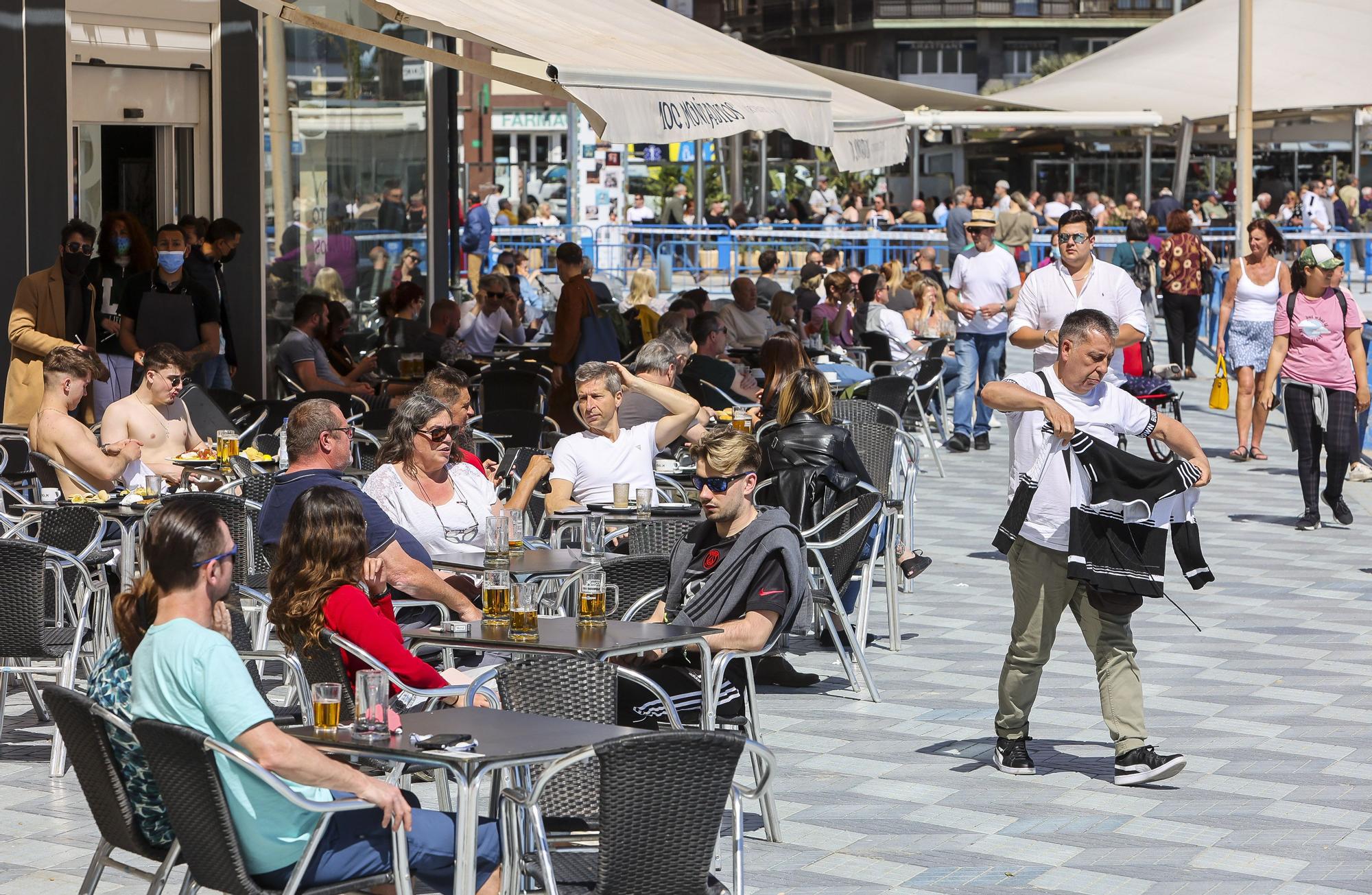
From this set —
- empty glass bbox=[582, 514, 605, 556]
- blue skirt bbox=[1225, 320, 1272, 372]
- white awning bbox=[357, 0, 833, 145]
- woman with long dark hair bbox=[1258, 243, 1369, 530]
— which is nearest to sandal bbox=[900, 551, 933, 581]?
white awning bbox=[357, 0, 833, 145]

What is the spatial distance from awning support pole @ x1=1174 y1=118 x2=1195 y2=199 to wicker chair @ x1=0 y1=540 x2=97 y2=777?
20665 millimetres

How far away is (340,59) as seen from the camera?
15.9 metres

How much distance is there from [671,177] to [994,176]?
493 inches

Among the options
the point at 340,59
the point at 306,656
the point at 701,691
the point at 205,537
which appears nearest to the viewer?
the point at 205,537

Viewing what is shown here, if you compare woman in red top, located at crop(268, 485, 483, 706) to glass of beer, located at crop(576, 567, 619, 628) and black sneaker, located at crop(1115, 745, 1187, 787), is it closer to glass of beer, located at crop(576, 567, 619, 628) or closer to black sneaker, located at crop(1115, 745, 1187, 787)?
glass of beer, located at crop(576, 567, 619, 628)

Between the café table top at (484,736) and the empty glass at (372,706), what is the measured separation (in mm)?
29

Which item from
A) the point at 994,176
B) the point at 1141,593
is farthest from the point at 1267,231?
the point at 994,176

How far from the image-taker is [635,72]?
8.99 m

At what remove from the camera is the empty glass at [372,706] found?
14.0 ft

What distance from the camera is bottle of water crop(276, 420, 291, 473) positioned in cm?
872

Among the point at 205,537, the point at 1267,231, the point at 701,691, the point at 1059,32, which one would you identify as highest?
the point at 1059,32

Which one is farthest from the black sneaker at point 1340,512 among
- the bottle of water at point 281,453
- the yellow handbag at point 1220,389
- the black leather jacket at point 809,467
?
the bottle of water at point 281,453

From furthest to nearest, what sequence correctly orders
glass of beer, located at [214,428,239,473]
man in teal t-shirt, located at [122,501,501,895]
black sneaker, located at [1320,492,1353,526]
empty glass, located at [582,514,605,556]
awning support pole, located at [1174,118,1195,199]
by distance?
1. awning support pole, located at [1174,118,1195,199]
2. black sneaker, located at [1320,492,1353,526]
3. glass of beer, located at [214,428,239,473]
4. empty glass, located at [582,514,605,556]
5. man in teal t-shirt, located at [122,501,501,895]

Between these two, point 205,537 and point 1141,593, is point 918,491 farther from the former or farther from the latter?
point 205,537
